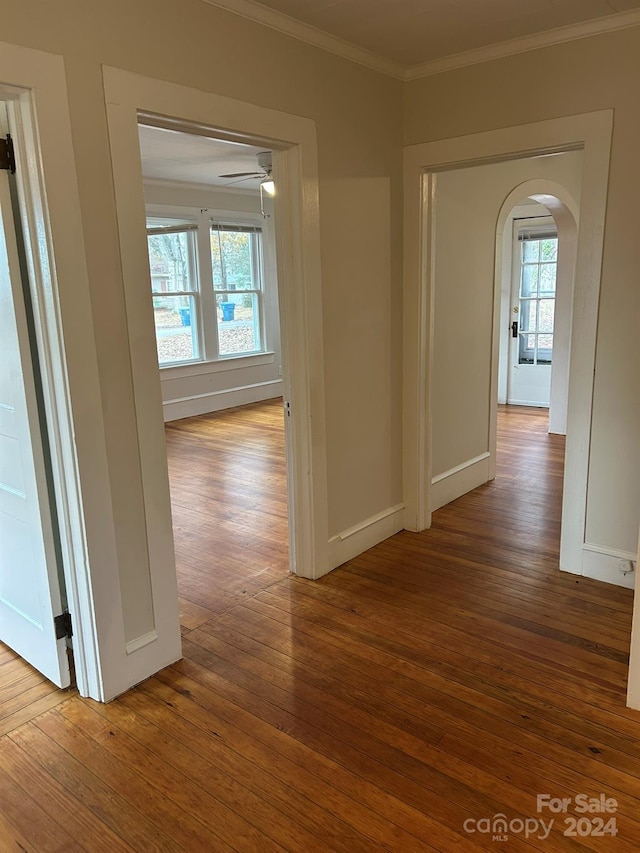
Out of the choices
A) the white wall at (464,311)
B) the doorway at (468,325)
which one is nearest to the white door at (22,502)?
the doorway at (468,325)

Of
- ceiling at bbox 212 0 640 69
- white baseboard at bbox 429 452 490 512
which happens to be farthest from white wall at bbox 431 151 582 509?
ceiling at bbox 212 0 640 69

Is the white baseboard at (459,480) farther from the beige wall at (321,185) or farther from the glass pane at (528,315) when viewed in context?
the glass pane at (528,315)

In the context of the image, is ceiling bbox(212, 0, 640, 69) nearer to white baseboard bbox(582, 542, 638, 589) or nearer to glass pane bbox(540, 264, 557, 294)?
white baseboard bbox(582, 542, 638, 589)

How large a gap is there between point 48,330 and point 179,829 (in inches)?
61.0

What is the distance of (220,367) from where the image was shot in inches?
304

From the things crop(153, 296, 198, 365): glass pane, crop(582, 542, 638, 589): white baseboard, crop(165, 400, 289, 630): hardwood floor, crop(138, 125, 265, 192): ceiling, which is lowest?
crop(165, 400, 289, 630): hardwood floor

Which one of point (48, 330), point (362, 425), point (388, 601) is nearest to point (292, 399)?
point (362, 425)

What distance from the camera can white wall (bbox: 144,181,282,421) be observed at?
6.96 meters

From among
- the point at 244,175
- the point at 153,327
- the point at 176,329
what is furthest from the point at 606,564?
the point at 176,329

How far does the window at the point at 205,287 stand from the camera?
7.13 metres

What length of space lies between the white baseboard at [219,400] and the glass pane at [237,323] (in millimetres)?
508

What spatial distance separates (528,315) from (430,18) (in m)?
5.12

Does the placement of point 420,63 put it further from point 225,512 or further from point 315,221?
point 225,512

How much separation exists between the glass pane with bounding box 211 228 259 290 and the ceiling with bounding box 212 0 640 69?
4.92 meters
